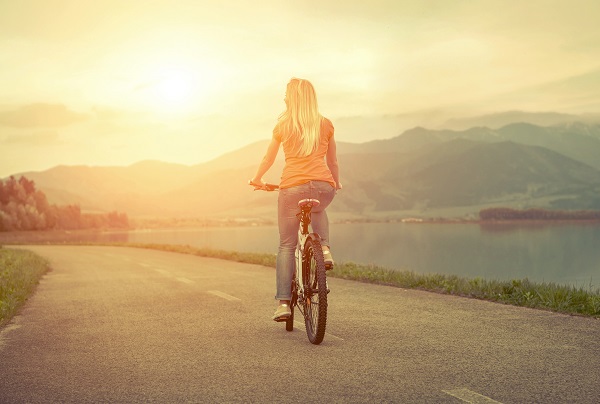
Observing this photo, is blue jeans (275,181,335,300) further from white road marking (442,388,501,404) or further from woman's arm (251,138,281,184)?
white road marking (442,388,501,404)

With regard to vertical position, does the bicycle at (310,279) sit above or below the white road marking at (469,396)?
above

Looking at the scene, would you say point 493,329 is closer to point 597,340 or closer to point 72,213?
point 597,340

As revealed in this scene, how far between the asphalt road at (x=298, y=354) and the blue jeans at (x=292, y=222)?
0.67 metres

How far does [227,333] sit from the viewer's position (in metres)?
7.32

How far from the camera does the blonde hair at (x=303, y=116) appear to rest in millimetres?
6723

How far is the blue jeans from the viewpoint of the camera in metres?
6.80

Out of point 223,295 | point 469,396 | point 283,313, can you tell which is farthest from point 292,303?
point 223,295

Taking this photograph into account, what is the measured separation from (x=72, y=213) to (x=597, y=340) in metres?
169

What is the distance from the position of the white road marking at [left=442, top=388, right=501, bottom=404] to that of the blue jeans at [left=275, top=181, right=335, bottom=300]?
248 cm

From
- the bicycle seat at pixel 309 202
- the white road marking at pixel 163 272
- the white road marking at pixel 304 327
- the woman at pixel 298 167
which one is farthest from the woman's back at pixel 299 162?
the white road marking at pixel 163 272

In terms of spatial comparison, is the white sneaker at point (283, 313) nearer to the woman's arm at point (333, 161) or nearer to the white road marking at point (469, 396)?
the woman's arm at point (333, 161)

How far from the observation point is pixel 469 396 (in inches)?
178

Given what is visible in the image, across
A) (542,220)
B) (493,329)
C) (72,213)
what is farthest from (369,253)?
(493,329)

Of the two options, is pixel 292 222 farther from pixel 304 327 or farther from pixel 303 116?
pixel 304 327
